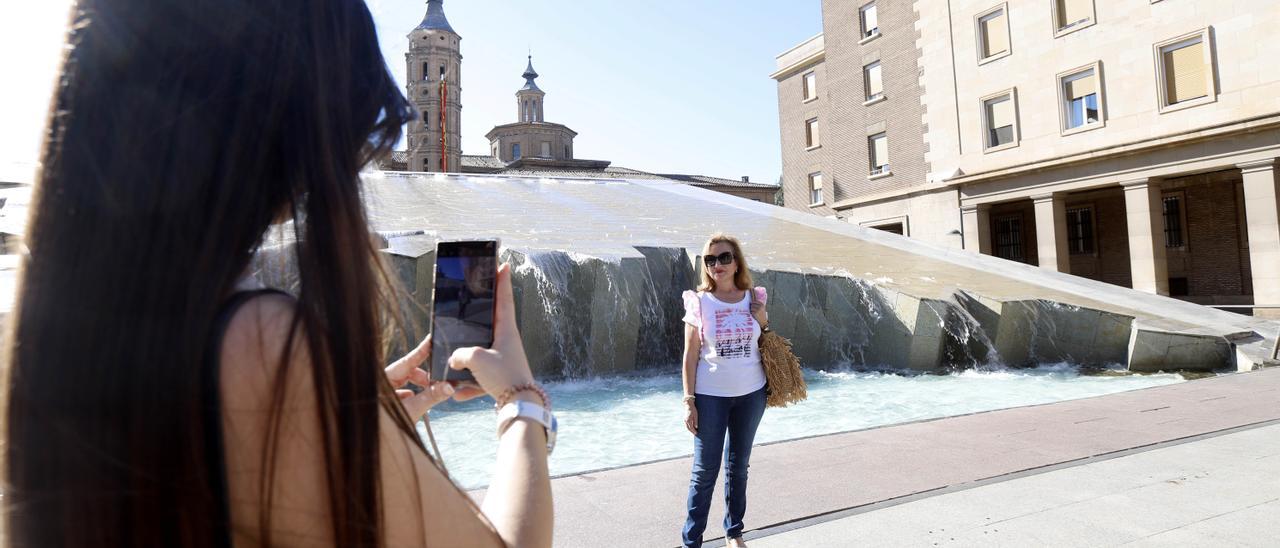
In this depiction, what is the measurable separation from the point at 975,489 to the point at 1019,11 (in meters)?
22.1

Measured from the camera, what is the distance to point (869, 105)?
28.6 metres

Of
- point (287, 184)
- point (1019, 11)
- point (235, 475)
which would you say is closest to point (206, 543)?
point (235, 475)

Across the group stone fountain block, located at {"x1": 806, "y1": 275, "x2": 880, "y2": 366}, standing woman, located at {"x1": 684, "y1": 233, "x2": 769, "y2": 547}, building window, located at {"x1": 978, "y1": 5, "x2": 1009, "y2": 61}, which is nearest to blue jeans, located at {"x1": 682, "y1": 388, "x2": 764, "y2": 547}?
standing woman, located at {"x1": 684, "y1": 233, "x2": 769, "y2": 547}

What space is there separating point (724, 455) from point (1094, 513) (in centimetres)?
195

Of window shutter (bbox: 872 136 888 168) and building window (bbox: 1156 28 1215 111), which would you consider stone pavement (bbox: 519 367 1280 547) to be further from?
window shutter (bbox: 872 136 888 168)

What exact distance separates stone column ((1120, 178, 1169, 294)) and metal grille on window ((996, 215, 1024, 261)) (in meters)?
7.15

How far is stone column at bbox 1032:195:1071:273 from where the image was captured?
69.4 ft

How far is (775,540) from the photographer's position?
3602 mm

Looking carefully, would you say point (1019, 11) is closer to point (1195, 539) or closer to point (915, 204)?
point (915, 204)

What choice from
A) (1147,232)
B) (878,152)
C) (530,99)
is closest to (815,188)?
(878,152)

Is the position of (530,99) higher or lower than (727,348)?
higher

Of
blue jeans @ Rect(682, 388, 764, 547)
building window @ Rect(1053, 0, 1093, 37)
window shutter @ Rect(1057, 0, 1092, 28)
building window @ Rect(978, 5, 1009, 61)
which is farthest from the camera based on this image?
building window @ Rect(978, 5, 1009, 61)

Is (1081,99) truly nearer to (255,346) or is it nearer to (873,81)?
(873,81)

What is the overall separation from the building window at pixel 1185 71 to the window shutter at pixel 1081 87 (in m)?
1.68
